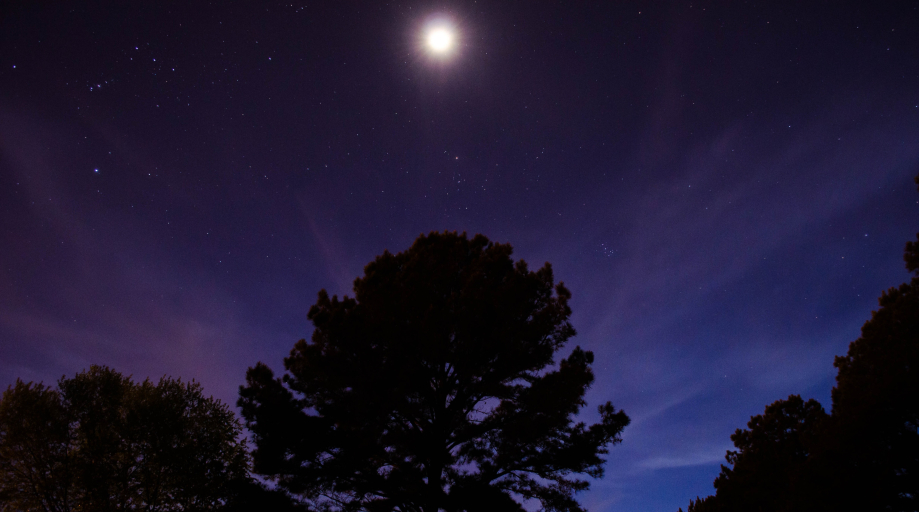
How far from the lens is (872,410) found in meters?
11.9

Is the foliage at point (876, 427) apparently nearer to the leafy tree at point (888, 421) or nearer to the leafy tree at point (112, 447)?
the leafy tree at point (888, 421)

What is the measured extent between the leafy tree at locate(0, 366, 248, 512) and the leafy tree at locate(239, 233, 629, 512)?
7.74 m

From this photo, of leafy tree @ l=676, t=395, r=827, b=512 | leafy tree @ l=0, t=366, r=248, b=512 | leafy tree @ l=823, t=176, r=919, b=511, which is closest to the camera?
leafy tree @ l=823, t=176, r=919, b=511

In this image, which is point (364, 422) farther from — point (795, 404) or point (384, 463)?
point (795, 404)

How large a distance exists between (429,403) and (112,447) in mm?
18150

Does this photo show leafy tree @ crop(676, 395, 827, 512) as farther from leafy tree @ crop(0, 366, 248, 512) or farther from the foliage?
leafy tree @ crop(0, 366, 248, 512)

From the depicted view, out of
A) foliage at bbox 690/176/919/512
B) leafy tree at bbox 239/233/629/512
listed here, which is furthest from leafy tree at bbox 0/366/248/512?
foliage at bbox 690/176/919/512

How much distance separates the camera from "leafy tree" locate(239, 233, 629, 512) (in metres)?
12.0

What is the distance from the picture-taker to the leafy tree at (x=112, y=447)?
17.6m

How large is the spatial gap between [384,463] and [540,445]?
5.34 meters

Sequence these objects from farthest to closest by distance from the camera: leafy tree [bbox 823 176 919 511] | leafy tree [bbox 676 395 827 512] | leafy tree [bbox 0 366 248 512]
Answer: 1. leafy tree [bbox 676 395 827 512]
2. leafy tree [bbox 0 366 248 512]
3. leafy tree [bbox 823 176 919 511]

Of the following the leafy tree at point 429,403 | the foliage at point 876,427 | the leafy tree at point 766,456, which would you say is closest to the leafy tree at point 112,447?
the leafy tree at point 429,403

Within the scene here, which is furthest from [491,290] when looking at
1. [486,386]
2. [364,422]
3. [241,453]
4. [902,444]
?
[241,453]

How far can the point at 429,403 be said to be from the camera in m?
13.1
